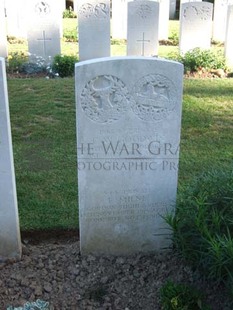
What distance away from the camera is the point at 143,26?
9.92 meters

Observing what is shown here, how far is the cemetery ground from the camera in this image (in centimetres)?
329

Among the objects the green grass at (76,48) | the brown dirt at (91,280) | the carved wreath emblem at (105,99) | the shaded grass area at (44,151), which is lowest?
the brown dirt at (91,280)

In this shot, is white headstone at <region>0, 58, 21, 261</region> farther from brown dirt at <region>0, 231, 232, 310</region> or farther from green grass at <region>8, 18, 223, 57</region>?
green grass at <region>8, 18, 223, 57</region>

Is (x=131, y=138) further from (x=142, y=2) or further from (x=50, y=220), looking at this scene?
(x=142, y=2)

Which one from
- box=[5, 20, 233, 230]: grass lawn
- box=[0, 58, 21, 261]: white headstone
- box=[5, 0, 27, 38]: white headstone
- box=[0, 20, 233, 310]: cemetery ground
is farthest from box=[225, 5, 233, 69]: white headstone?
box=[0, 58, 21, 261]: white headstone

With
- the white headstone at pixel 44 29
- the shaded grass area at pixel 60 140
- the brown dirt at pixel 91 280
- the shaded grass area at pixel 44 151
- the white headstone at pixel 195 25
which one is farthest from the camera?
the white headstone at pixel 195 25

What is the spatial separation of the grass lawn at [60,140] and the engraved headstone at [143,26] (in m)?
1.93

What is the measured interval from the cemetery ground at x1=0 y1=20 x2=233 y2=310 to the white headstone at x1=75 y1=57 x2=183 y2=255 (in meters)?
0.24

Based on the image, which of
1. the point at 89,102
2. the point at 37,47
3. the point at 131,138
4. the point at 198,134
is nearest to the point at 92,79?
the point at 89,102

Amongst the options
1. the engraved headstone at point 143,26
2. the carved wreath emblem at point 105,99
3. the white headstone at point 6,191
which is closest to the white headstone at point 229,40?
the engraved headstone at point 143,26

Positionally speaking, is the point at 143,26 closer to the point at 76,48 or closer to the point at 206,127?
the point at 76,48

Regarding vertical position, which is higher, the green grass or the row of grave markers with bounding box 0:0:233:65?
the row of grave markers with bounding box 0:0:233:65

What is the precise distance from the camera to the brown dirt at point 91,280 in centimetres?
322

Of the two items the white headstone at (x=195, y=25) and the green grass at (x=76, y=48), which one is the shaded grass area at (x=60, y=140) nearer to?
the white headstone at (x=195, y=25)
